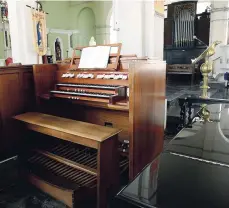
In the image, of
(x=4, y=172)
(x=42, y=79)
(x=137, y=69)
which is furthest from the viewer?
(x=42, y=79)

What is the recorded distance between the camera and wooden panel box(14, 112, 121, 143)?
1.99m

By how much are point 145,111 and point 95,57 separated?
93 cm

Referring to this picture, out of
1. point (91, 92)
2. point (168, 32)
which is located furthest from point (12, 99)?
point (168, 32)

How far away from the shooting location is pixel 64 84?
2986mm

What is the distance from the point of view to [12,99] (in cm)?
287

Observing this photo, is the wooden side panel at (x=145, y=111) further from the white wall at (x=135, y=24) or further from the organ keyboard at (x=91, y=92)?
the white wall at (x=135, y=24)

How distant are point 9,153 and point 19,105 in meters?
0.62

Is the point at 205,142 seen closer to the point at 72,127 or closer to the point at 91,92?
the point at 72,127

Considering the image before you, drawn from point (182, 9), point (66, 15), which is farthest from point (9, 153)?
point (66, 15)

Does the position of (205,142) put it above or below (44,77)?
below

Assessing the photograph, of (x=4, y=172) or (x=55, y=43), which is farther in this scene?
(x=55, y=43)

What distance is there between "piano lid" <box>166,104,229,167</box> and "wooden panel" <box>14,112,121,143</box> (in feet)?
2.47

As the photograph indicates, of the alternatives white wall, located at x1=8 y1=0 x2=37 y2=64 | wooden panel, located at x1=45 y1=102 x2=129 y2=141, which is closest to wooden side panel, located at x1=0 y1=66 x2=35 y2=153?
wooden panel, located at x1=45 y1=102 x2=129 y2=141

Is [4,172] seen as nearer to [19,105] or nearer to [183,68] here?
[19,105]
